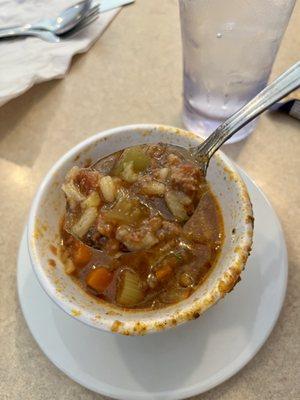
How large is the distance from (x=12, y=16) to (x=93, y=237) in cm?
99

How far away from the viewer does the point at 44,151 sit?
123cm

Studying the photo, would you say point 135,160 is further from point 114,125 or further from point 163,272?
point 114,125

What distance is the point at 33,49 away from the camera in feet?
4.46

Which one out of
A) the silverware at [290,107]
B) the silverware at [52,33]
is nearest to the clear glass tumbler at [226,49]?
the silverware at [290,107]

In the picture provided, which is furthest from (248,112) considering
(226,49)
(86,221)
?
(86,221)

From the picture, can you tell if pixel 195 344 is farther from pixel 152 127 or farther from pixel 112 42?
pixel 112 42

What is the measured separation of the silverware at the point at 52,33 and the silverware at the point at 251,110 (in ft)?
2.46

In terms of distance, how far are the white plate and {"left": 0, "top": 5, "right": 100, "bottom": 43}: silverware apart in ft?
2.71

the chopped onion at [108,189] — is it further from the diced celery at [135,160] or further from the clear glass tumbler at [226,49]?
the clear glass tumbler at [226,49]

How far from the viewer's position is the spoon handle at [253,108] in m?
0.78

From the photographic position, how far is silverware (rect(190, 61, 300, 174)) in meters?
0.78

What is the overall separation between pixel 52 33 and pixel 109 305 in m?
0.96

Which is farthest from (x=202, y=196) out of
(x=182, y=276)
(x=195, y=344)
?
(x=195, y=344)

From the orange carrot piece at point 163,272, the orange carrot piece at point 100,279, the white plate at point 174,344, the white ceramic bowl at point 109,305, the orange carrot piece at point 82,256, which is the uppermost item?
the white ceramic bowl at point 109,305
